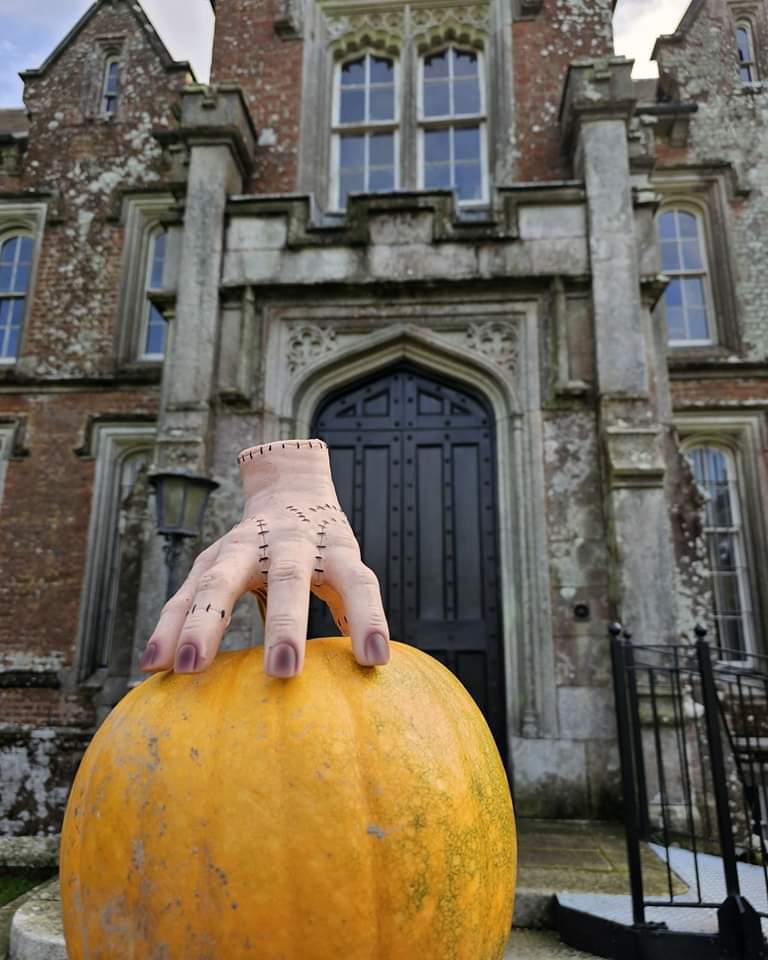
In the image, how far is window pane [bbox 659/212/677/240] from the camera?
1080 cm

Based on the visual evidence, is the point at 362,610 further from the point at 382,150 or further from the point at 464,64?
the point at 464,64

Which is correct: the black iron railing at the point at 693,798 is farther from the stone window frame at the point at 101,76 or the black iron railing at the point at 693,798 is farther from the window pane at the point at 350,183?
the stone window frame at the point at 101,76

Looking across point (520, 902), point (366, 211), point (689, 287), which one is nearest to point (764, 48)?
point (689, 287)

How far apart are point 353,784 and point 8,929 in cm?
267

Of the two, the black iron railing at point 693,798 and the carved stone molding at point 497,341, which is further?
the carved stone molding at point 497,341

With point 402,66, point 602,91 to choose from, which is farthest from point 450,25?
point 602,91

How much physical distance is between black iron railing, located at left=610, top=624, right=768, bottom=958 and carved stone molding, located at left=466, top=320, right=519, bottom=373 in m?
2.79

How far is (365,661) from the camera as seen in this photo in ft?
5.78

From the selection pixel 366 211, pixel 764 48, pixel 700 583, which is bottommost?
pixel 700 583

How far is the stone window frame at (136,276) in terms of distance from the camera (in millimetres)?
10430

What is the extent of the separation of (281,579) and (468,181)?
743cm

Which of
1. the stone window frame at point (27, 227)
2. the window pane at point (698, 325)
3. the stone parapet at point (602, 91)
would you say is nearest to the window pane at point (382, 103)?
the stone parapet at point (602, 91)

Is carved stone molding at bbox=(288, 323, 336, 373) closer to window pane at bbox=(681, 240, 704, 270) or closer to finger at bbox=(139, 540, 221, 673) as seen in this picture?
finger at bbox=(139, 540, 221, 673)

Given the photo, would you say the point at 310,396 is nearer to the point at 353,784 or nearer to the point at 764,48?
the point at 353,784
